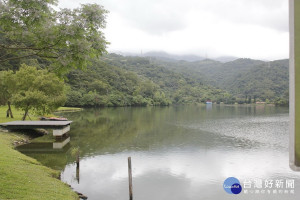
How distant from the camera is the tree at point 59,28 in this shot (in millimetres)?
7035

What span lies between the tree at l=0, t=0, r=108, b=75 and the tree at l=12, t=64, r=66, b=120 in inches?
820

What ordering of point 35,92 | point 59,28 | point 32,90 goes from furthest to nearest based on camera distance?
point 32,90
point 35,92
point 59,28

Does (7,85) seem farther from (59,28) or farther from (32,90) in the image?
(59,28)

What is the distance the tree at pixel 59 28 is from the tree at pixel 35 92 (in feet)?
68.4

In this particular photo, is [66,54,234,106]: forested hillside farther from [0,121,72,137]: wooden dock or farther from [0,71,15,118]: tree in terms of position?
[0,121,72,137]: wooden dock

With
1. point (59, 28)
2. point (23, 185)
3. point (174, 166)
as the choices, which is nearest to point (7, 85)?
point (174, 166)

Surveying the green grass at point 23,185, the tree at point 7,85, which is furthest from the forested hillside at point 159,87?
the green grass at point 23,185

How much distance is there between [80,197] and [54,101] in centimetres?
1922

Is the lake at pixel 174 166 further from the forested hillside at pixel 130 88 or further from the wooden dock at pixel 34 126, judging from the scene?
the forested hillside at pixel 130 88

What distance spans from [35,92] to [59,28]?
22.4 metres

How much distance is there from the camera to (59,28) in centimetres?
723

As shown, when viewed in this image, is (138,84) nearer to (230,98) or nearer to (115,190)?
(230,98)

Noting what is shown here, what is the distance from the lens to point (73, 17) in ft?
23.7

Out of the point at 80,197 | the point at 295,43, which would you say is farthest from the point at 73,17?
the point at 80,197
